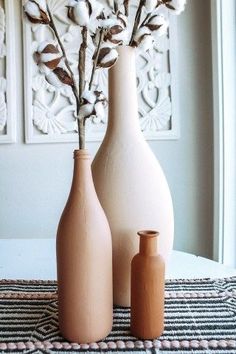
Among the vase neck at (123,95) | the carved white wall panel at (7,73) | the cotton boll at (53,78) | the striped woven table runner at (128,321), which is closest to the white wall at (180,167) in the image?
the carved white wall panel at (7,73)

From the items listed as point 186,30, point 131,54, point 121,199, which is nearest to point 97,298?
point 121,199

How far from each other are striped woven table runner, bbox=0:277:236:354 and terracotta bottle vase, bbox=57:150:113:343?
0.03 metres

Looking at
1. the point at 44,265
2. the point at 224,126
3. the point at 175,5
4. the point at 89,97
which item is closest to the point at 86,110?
the point at 89,97

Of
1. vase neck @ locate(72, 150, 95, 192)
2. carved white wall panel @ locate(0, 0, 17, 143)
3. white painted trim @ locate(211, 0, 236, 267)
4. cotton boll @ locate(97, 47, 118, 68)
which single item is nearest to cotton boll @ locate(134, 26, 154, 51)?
cotton boll @ locate(97, 47, 118, 68)

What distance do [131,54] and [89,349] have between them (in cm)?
47

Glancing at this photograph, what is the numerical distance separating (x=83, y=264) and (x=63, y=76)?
267 mm

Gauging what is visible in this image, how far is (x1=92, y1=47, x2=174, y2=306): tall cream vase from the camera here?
0.54m

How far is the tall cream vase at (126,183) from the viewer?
538 mm

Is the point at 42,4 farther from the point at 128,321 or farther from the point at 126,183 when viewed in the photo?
the point at 128,321

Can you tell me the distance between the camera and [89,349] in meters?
0.44

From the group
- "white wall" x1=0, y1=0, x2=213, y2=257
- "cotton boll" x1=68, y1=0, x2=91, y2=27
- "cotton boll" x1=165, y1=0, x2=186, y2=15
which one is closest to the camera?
"cotton boll" x1=68, y1=0, x2=91, y2=27

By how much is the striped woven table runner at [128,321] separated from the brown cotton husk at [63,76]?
371 mm

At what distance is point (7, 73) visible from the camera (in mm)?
1363

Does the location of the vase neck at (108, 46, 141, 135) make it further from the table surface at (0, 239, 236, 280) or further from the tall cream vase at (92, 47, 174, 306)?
the table surface at (0, 239, 236, 280)
